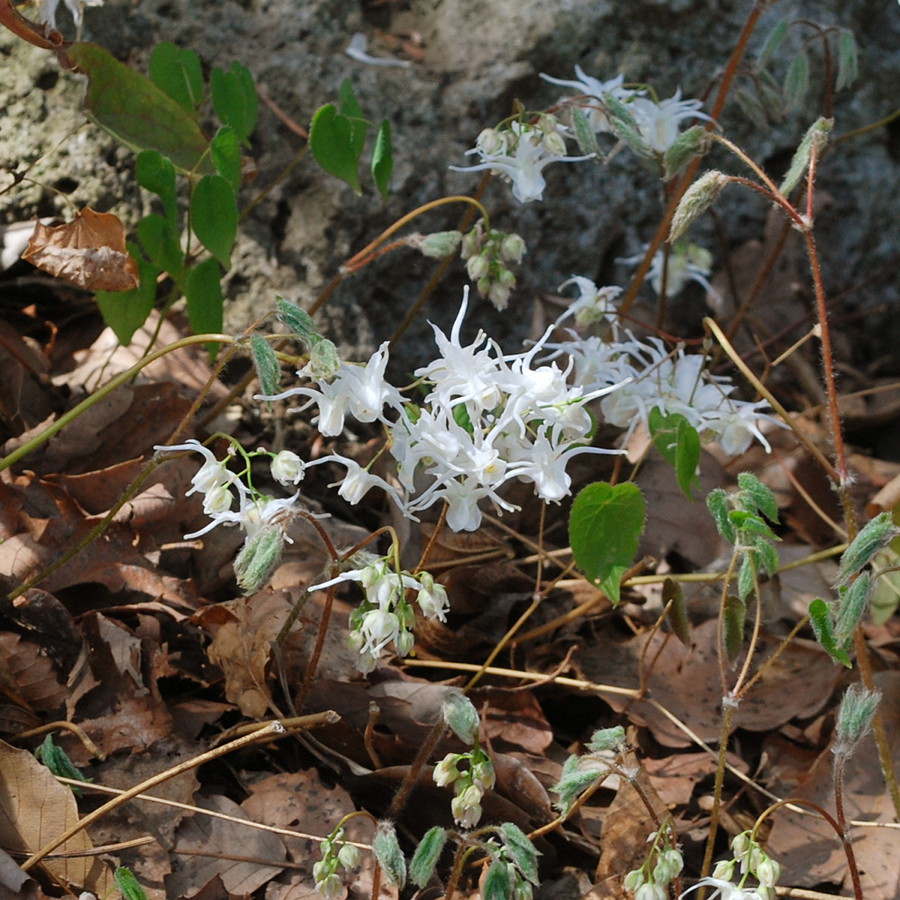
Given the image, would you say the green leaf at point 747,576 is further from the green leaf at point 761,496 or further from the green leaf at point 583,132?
the green leaf at point 583,132

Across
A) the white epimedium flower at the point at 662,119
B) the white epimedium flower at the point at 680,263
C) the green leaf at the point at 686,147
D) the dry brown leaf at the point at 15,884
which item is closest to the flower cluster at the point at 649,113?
the white epimedium flower at the point at 662,119

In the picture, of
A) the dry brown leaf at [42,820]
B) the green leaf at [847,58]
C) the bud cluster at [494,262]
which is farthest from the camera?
the green leaf at [847,58]

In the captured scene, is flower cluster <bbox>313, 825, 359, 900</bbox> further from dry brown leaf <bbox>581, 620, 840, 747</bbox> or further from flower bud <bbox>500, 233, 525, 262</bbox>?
flower bud <bbox>500, 233, 525, 262</bbox>

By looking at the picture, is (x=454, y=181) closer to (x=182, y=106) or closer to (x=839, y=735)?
(x=182, y=106)

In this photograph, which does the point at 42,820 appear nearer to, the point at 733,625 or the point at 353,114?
the point at 733,625

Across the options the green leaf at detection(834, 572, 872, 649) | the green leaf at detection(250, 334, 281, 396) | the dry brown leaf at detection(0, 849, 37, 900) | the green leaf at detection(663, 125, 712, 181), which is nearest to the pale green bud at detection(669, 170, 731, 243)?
the green leaf at detection(663, 125, 712, 181)

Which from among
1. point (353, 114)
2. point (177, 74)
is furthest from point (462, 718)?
point (177, 74)

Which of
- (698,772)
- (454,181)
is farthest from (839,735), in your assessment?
(454,181)
